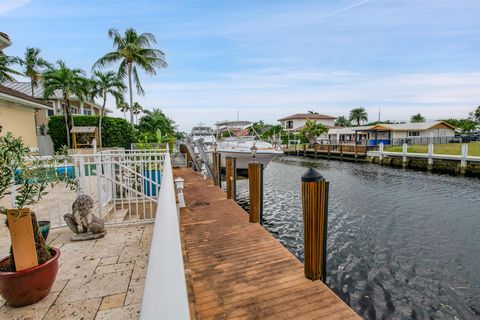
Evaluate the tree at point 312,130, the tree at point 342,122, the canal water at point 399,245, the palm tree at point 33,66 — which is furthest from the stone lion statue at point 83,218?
the tree at point 342,122

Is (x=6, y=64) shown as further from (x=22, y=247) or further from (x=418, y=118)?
(x=418, y=118)

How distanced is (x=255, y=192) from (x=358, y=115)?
7953 centimetres

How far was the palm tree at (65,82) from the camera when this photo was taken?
17.7 meters

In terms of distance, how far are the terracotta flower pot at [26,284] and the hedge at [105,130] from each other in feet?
66.6

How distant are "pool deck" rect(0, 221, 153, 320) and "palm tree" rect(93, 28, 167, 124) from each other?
20137 millimetres

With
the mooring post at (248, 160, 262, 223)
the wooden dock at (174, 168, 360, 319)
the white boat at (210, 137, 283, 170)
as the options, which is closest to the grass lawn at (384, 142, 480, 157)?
the white boat at (210, 137, 283, 170)

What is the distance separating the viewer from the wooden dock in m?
2.76

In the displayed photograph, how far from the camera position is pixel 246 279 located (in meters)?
3.38

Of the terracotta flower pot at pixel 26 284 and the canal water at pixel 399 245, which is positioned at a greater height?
the terracotta flower pot at pixel 26 284

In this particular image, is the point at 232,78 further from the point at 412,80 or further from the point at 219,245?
the point at 219,245

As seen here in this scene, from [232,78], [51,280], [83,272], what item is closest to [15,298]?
[51,280]

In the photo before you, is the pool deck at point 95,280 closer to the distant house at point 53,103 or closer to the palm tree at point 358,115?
the distant house at point 53,103

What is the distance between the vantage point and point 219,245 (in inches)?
176

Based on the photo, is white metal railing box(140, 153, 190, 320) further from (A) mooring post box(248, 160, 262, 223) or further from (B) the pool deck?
(A) mooring post box(248, 160, 262, 223)
